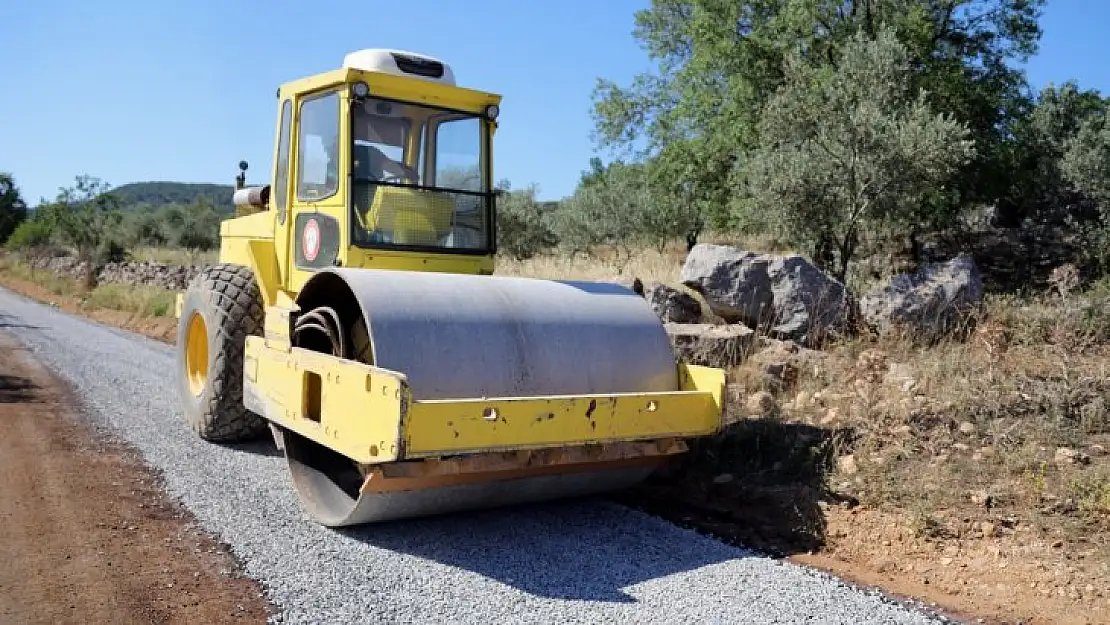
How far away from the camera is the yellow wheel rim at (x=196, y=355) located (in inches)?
302

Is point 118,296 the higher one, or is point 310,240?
point 310,240

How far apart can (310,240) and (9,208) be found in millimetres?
58767

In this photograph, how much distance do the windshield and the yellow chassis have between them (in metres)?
1.17

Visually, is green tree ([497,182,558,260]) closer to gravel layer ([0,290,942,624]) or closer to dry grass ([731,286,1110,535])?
dry grass ([731,286,1110,535])

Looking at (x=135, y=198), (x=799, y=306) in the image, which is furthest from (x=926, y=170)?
(x=135, y=198)

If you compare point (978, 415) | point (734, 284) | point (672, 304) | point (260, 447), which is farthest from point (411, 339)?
point (734, 284)

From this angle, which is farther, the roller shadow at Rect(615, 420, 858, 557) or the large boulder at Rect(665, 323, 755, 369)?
the large boulder at Rect(665, 323, 755, 369)

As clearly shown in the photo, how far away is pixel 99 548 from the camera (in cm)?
464

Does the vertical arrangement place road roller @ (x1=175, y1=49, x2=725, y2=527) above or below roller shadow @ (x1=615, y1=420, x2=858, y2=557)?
above

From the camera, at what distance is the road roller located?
4559 millimetres

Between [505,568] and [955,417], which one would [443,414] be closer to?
[505,568]

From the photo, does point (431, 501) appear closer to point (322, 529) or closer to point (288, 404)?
point (322, 529)

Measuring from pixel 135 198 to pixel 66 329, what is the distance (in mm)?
105814

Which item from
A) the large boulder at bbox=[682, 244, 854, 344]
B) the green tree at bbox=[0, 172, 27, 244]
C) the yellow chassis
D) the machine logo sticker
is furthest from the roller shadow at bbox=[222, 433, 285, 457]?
the green tree at bbox=[0, 172, 27, 244]
